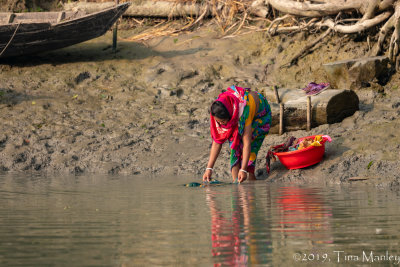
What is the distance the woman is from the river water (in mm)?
441

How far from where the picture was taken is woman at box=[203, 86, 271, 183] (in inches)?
285

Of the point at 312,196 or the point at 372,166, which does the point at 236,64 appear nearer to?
the point at 372,166

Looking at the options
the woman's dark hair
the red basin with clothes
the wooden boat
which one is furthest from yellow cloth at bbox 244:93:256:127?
the wooden boat

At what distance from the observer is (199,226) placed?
4680 millimetres

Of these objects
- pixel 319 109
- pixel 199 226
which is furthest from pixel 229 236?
pixel 319 109

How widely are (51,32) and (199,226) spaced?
9.47 m

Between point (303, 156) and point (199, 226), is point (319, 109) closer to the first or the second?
point (303, 156)

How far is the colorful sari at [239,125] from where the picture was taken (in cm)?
737

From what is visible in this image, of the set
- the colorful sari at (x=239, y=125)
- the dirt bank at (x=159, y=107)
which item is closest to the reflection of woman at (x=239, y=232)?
the colorful sari at (x=239, y=125)

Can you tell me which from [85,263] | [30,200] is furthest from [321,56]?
[85,263]

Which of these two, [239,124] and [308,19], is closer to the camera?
[239,124]

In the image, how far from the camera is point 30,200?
20.9 ft

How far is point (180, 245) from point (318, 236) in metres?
0.93

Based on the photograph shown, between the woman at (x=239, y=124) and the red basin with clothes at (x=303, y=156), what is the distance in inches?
19.6
